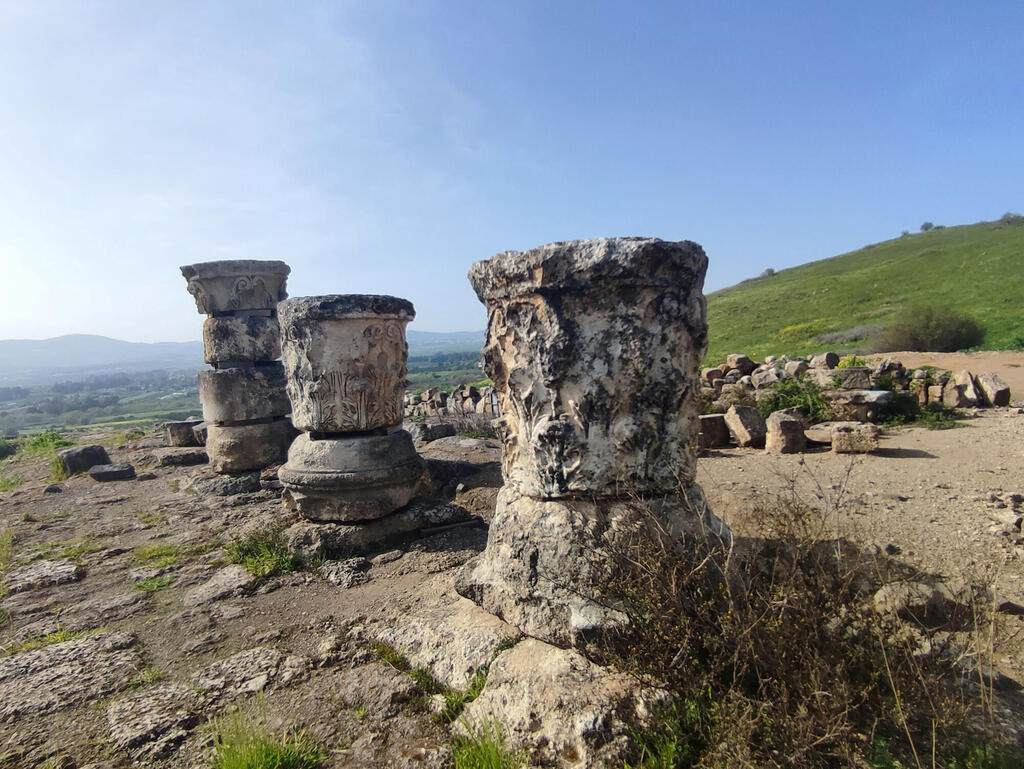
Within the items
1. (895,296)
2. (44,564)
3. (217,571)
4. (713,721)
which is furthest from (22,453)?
(895,296)

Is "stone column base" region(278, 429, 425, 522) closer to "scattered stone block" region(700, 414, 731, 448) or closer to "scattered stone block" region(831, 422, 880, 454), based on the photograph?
"scattered stone block" region(700, 414, 731, 448)

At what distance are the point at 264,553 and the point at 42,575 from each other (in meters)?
1.70

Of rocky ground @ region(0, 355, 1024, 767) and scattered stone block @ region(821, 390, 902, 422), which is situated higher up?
scattered stone block @ region(821, 390, 902, 422)

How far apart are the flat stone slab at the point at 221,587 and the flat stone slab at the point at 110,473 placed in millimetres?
4889

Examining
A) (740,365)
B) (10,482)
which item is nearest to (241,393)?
(10,482)

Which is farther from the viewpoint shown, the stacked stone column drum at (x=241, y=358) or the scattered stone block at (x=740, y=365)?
the scattered stone block at (x=740, y=365)

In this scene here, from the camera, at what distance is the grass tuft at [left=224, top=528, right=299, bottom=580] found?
454 cm

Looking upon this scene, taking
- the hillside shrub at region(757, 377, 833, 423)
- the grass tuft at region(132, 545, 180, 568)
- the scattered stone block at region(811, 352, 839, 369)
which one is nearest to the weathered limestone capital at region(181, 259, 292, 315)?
the grass tuft at region(132, 545, 180, 568)

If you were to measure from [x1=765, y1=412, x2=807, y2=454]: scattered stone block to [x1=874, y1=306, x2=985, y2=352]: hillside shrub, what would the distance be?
14102mm

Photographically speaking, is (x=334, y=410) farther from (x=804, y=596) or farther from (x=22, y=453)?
(x=22, y=453)

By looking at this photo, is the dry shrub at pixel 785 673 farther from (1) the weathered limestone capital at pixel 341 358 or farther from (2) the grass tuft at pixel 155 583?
(2) the grass tuft at pixel 155 583

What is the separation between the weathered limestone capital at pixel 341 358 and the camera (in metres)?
5.08

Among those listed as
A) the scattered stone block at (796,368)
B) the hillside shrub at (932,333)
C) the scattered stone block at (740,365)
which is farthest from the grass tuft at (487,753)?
the hillside shrub at (932,333)

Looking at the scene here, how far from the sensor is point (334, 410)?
5148 mm
